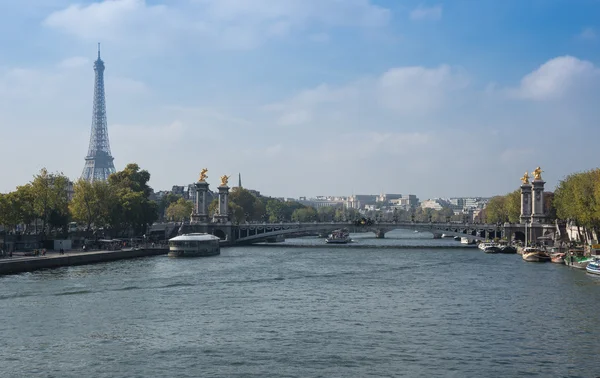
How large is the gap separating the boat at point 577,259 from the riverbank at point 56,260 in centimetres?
4467

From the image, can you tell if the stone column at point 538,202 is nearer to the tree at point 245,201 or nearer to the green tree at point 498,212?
the green tree at point 498,212

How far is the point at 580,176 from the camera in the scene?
3474 inches

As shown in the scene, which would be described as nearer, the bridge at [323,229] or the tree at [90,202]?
the tree at [90,202]

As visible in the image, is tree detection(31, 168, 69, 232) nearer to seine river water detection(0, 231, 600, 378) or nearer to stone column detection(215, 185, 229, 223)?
seine river water detection(0, 231, 600, 378)

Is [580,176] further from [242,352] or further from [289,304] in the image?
[242,352]

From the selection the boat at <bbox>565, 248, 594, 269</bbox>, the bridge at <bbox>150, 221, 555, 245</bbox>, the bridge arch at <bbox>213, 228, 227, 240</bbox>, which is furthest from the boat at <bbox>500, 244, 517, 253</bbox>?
the bridge arch at <bbox>213, 228, 227, 240</bbox>

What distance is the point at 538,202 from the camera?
112250 mm

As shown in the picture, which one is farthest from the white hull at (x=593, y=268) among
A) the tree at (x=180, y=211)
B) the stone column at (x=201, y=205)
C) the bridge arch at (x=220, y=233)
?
the tree at (x=180, y=211)

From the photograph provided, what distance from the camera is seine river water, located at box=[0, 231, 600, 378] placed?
3016cm

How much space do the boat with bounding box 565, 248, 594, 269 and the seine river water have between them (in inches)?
77.8

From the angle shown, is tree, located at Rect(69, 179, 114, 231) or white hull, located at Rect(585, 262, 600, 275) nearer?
white hull, located at Rect(585, 262, 600, 275)

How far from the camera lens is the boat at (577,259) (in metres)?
67.5

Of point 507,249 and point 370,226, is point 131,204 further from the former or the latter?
point 507,249

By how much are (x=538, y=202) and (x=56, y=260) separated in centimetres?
7023
